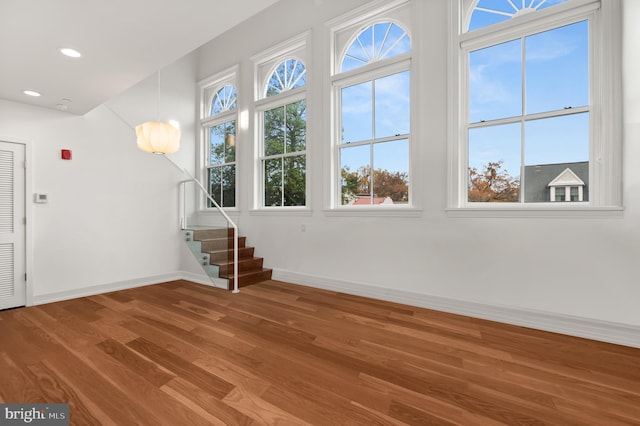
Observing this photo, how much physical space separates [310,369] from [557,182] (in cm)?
293

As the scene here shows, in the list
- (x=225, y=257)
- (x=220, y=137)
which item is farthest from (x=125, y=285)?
(x=220, y=137)

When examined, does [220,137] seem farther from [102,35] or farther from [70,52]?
[102,35]

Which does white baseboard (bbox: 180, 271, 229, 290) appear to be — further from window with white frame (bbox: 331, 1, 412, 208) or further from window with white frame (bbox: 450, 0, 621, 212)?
window with white frame (bbox: 450, 0, 621, 212)

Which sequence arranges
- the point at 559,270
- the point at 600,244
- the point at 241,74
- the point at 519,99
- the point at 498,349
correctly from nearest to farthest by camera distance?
the point at 498,349
the point at 600,244
the point at 559,270
the point at 519,99
the point at 241,74

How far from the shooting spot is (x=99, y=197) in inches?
170

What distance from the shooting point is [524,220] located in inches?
115

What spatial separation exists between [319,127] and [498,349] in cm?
344

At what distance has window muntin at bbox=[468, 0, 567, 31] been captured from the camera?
2.94 metres

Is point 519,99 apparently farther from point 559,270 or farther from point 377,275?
point 377,275

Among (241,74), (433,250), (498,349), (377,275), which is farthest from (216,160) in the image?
(498,349)

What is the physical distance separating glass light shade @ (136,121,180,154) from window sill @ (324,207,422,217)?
2.27 meters

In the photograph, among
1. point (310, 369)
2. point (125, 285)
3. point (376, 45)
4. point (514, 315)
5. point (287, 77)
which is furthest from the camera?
point (287, 77)

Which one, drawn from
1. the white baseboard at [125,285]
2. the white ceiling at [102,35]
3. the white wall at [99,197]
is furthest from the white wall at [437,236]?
the white ceiling at [102,35]

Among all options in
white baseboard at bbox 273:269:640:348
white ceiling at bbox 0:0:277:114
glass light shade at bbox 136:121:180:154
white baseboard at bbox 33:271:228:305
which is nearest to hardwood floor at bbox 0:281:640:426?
white baseboard at bbox 273:269:640:348
